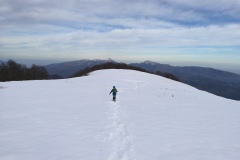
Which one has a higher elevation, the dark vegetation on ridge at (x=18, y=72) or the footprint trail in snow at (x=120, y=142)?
the dark vegetation on ridge at (x=18, y=72)

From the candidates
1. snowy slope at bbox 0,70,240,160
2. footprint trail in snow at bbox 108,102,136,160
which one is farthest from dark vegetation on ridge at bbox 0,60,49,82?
footprint trail in snow at bbox 108,102,136,160

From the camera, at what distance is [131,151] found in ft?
28.9

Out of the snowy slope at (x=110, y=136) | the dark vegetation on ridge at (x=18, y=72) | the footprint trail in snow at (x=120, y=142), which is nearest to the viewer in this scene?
the footprint trail in snow at (x=120, y=142)

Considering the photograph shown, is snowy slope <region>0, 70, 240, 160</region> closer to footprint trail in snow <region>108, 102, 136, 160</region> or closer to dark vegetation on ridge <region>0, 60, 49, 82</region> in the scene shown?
footprint trail in snow <region>108, 102, 136, 160</region>

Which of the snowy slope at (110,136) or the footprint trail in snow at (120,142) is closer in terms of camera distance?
the footprint trail in snow at (120,142)

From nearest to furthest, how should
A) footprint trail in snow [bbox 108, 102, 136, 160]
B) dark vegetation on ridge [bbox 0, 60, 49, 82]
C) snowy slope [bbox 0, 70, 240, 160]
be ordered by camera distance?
footprint trail in snow [bbox 108, 102, 136, 160]
snowy slope [bbox 0, 70, 240, 160]
dark vegetation on ridge [bbox 0, 60, 49, 82]

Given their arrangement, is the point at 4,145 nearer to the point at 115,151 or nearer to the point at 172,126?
the point at 115,151

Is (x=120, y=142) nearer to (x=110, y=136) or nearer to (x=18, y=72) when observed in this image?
(x=110, y=136)

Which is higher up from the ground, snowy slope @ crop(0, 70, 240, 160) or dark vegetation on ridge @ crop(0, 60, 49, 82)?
dark vegetation on ridge @ crop(0, 60, 49, 82)

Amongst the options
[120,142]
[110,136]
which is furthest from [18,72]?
[120,142]

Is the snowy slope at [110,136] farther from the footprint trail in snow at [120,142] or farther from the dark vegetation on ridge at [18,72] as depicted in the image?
the dark vegetation on ridge at [18,72]

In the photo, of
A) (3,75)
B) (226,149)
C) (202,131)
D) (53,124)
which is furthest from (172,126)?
(3,75)

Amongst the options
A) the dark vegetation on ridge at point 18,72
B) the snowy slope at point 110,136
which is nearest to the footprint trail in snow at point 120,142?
the snowy slope at point 110,136

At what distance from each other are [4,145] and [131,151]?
17.5 feet
